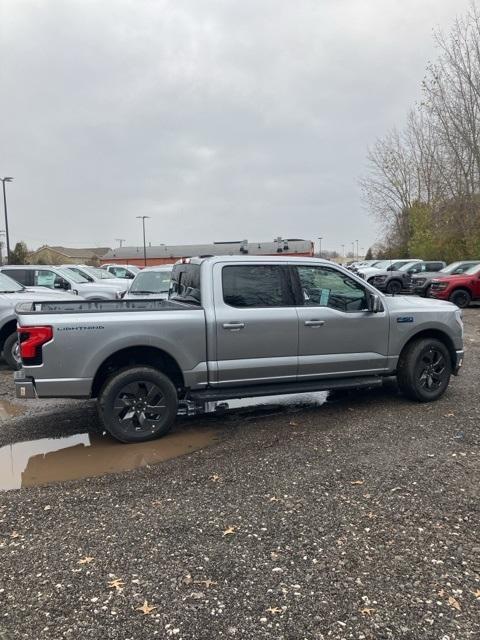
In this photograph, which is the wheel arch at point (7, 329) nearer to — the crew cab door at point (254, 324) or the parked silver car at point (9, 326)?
the parked silver car at point (9, 326)

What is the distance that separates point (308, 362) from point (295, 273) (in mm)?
1021

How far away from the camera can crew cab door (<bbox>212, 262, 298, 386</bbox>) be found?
5238 millimetres

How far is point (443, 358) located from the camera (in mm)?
6285

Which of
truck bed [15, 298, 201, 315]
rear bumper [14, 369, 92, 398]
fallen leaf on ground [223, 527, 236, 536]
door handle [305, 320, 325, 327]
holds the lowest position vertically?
fallen leaf on ground [223, 527, 236, 536]

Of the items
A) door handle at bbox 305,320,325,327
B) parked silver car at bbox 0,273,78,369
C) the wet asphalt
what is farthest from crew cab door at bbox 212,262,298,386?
parked silver car at bbox 0,273,78,369

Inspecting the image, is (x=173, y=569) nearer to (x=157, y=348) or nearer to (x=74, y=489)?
(x=74, y=489)

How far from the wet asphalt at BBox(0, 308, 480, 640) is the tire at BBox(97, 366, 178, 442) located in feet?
1.92

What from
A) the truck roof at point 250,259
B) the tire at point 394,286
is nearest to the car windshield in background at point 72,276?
the truck roof at point 250,259

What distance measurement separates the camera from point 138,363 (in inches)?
203

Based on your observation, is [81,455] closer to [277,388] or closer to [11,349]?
[277,388]

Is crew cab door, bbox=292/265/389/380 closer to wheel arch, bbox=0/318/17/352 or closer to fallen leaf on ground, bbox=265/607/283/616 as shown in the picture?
fallen leaf on ground, bbox=265/607/283/616

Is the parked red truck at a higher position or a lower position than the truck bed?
lower

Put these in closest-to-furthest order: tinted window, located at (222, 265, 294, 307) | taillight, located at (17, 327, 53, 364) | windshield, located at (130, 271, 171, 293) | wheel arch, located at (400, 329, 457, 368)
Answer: taillight, located at (17, 327, 53, 364), tinted window, located at (222, 265, 294, 307), wheel arch, located at (400, 329, 457, 368), windshield, located at (130, 271, 171, 293)

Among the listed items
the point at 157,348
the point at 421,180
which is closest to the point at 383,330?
the point at 157,348
